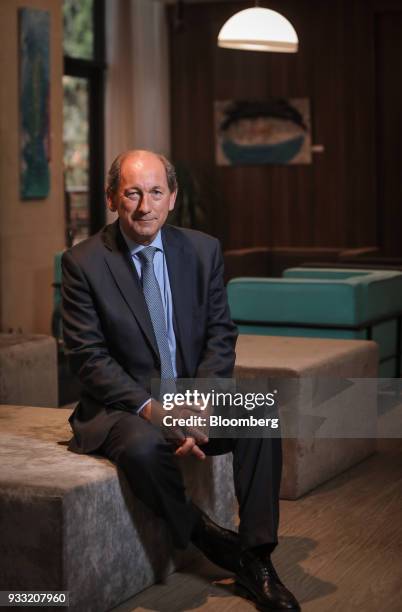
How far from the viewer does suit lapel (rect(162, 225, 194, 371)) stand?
347 cm

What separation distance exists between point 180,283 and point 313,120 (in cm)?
846

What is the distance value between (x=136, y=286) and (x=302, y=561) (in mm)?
1079

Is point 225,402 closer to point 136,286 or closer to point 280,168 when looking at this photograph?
point 136,286

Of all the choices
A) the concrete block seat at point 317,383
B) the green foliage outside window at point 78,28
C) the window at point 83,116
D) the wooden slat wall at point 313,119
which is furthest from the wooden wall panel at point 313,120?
the concrete block seat at point 317,383

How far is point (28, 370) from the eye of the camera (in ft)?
16.1

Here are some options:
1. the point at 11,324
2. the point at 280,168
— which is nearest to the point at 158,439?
the point at 11,324

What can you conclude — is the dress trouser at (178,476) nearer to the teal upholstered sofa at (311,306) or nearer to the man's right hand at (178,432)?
the man's right hand at (178,432)

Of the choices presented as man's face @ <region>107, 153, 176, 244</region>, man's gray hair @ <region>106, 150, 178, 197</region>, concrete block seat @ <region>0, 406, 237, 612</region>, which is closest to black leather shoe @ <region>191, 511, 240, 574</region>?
concrete block seat @ <region>0, 406, 237, 612</region>

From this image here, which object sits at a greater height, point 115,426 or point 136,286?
point 136,286

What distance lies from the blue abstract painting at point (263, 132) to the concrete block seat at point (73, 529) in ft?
28.1

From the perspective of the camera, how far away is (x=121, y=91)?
11.7 m

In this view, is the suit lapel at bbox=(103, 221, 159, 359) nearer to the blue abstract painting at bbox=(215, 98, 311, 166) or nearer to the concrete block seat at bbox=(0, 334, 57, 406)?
the concrete block seat at bbox=(0, 334, 57, 406)

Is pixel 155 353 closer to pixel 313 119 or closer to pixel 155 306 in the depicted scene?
pixel 155 306

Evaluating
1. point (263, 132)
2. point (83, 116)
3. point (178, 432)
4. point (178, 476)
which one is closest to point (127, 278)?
point (178, 432)
